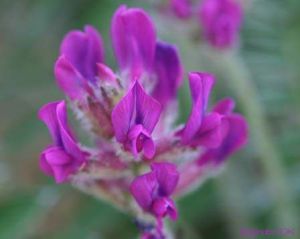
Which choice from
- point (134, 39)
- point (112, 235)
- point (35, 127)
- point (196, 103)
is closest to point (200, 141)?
point (196, 103)

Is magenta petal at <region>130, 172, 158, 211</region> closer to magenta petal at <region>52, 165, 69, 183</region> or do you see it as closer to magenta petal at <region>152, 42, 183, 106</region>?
magenta petal at <region>52, 165, 69, 183</region>

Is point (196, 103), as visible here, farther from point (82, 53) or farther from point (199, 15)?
point (199, 15)

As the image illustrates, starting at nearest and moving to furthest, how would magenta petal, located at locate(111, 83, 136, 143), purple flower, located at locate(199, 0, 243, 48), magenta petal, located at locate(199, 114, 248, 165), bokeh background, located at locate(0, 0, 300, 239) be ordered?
1. magenta petal, located at locate(111, 83, 136, 143)
2. magenta petal, located at locate(199, 114, 248, 165)
3. purple flower, located at locate(199, 0, 243, 48)
4. bokeh background, located at locate(0, 0, 300, 239)

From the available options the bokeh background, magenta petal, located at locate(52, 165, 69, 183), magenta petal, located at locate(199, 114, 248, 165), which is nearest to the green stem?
the bokeh background

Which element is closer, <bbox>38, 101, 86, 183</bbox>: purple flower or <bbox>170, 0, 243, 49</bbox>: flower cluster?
<bbox>38, 101, 86, 183</bbox>: purple flower

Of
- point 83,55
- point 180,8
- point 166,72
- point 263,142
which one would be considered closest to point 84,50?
point 83,55

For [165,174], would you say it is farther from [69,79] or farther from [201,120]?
[69,79]

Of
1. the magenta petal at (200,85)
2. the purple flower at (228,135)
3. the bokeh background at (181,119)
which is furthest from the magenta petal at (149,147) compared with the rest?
the bokeh background at (181,119)
